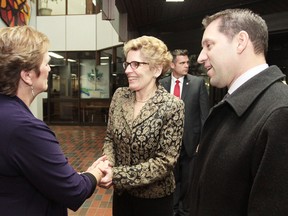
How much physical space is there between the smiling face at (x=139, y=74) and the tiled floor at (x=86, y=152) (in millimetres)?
2408

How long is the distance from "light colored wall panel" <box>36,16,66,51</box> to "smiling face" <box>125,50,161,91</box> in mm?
10675

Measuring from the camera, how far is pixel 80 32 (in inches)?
465

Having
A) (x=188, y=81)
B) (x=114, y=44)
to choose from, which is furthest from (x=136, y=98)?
(x=114, y=44)

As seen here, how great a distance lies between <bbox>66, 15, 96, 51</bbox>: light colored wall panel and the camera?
462 inches

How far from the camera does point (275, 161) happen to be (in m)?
0.95

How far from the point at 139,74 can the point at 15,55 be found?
35.3 inches

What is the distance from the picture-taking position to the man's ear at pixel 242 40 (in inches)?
48.1

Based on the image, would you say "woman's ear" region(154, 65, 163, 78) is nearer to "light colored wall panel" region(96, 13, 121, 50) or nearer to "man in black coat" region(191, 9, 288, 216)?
"man in black coat" region(191, 9, 288, 216)

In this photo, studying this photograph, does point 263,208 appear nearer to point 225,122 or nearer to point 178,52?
point 225,122

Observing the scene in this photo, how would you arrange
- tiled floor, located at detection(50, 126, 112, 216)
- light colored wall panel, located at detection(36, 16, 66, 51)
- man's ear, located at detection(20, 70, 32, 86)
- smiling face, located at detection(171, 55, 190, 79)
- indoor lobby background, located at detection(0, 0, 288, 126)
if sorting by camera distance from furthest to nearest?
light colored wall panel, located at detection(36, 16, 66, 51) < indoor lobby background, located at detection(0, 0, 288, 126) < tiled floor, located at detection(50, 126, 112, 216) < smiling face, located at detection(171, 55, 190, 79) < man's ear, located at detection(20, 70, 32, 86)

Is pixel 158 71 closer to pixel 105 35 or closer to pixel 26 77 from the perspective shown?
pixel 26 77

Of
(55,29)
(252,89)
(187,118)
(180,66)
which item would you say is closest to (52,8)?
(55,29)

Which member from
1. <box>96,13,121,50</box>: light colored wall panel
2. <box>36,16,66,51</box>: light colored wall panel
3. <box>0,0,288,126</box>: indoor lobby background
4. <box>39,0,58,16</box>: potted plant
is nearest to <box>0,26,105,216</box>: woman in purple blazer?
<box>96,13,121,50</box>: light colored wall panel

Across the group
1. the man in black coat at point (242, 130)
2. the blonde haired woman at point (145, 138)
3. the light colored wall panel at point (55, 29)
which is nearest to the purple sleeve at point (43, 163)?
the blonde haired woman at point (145, 138)
